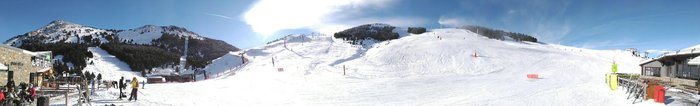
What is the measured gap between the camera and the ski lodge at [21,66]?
35500 millimetres

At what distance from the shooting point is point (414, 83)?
121ft

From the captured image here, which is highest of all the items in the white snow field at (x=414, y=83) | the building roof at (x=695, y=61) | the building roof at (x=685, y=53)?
the building roof at (x=685, y=53)

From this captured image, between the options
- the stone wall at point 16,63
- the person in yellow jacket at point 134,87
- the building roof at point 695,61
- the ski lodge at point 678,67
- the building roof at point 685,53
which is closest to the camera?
the person in yellow jacket at point 134,87

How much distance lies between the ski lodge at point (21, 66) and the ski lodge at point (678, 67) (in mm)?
44705

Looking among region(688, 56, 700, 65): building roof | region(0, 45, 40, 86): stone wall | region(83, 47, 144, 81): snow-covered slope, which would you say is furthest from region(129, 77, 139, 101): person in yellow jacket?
region(83, 47, 144, 81): snow-covered slope

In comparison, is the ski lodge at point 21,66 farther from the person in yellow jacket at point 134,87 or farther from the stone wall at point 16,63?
the person in yellow jacket at point 134,87

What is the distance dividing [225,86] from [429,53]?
35946mm

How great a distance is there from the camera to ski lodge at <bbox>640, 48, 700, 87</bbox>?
3001 cm

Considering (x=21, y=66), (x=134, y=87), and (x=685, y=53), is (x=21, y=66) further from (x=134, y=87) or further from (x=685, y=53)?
(x=685, y=53)

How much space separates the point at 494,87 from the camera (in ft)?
106

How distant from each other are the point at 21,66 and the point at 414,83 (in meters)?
30.2

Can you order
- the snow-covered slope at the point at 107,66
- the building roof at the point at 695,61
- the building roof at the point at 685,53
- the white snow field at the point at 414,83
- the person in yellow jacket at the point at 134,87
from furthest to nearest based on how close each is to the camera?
the snow-covered slope at the point at 107,66 < the building roof at the point at 685,53 < the building roof at the point at 695,61 < the white snow field at the point at 414,83 < the person in yellow jacket at the point at 134,87

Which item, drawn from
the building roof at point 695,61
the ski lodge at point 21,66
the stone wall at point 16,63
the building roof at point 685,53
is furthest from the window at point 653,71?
the stone wall at point 16,63

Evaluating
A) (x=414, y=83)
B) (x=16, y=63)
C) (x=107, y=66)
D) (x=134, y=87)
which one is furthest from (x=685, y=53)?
(x=107, y=66)
